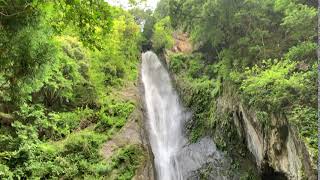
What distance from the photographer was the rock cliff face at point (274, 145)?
9.38m

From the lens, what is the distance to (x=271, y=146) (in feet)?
37.8

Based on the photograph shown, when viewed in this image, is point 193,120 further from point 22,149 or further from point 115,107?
point 22,149

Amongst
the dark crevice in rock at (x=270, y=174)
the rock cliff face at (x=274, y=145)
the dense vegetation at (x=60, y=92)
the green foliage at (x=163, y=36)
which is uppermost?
the green foliage at (x=163, y=36)

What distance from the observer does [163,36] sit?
90.5 feet

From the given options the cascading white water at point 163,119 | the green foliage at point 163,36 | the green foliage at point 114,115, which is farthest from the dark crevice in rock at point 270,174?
the green foliage at point 163,36

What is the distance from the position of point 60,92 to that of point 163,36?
1465 centimetres

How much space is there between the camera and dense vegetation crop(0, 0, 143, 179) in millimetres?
4309

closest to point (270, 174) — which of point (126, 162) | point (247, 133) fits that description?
point (247, 133)

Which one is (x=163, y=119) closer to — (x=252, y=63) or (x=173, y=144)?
A: (x=173, y=144)

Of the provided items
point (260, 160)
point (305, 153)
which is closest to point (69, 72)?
Result: point (260, 160)

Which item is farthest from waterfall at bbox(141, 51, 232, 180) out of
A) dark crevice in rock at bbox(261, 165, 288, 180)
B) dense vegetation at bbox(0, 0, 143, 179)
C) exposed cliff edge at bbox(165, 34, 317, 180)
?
dense vegetation at bbox(0, 0, 143, 179)

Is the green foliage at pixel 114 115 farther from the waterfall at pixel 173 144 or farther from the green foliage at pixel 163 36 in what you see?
the green foliage at pixel 163 36

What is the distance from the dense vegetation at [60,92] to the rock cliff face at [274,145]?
484 cm

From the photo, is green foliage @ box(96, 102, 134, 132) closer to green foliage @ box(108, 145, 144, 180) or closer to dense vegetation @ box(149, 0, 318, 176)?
green foliage @ box(108, 145, 144, 180)
